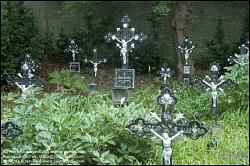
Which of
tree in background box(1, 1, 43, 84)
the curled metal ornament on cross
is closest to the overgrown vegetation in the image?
the curled metal ornament on cross

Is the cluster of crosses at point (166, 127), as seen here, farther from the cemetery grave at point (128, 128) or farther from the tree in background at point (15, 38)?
the tree in background at point (15, 38)

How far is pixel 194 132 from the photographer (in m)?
5.37

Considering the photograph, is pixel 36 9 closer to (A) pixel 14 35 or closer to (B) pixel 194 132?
(A) pixel 14 35

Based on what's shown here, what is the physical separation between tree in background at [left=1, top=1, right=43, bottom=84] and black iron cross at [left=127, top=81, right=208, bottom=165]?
17.9 ft

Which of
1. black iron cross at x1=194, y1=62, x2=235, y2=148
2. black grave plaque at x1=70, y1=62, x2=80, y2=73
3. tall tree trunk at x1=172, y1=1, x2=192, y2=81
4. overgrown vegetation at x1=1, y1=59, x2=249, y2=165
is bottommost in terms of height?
overgrown vegetation at x1=1, y1=59, x2=249, y2=165

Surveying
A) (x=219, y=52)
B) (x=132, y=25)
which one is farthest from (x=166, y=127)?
(x=132, y=25)

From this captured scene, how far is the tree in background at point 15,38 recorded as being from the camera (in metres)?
10.2

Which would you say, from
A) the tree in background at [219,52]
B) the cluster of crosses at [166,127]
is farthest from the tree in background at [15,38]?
the cluster of crosses at [166,127]

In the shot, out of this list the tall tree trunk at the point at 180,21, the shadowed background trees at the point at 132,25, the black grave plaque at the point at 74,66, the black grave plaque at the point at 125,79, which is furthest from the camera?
the shadowed background trees at the point at 132,25

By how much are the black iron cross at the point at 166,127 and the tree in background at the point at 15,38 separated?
5467 millimetres

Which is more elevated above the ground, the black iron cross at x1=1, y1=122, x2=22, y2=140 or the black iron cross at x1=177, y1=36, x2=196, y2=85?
the black iron cross at x1=177, y1=36, x2=196, y2=85

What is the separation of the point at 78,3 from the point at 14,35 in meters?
1.71

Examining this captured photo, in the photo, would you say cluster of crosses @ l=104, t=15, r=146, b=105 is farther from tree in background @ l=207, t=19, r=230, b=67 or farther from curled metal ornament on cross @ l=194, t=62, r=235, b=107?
tree in background @ l=207, t=19, r=230, b=67

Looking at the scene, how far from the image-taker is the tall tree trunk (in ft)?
34.0
